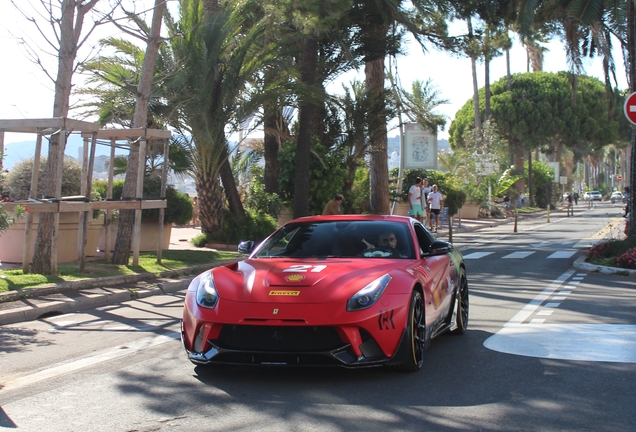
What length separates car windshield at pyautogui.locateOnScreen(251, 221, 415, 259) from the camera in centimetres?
747

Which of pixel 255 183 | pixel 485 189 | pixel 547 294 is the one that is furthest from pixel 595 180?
pixel 547 294

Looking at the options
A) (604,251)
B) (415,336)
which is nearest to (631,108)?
(604,251)

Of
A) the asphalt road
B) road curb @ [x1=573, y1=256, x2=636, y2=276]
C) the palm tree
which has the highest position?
the palm tree

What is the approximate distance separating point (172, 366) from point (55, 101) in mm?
7470

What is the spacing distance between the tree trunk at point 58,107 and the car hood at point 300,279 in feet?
22.2

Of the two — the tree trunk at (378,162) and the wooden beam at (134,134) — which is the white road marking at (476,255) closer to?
the tree trunk at (378,162)

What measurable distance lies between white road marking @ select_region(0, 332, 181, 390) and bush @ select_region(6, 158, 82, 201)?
777 centimetres

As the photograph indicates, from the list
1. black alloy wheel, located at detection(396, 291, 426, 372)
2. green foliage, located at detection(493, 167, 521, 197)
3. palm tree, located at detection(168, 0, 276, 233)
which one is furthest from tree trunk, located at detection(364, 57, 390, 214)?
green foliage, located at detection(493, 167, 521, 197)

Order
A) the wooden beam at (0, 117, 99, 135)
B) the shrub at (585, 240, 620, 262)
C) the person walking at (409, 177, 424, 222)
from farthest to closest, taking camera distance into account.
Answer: the person walking at (409, 177, 424, 222)
the shrub at (585, 240, 620, 262)
the wooden beam at (0, 117, 99, 135)

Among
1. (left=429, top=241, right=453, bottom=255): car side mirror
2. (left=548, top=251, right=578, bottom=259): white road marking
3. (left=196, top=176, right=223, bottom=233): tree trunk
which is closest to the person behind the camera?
(left=429, top=241, right=453, bottom=255): car side mirror

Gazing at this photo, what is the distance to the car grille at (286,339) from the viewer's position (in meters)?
5.91

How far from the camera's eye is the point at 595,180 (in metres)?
174

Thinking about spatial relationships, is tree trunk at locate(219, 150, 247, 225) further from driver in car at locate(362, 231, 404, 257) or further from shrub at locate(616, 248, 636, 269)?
driver in car at locate(362, 231, 404, 257)

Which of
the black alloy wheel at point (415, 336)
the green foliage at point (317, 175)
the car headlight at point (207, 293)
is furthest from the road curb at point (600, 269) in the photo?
the car headlight at point (207, 293)
